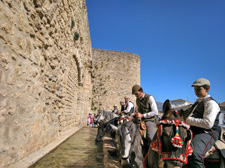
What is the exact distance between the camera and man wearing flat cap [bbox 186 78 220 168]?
2154mm

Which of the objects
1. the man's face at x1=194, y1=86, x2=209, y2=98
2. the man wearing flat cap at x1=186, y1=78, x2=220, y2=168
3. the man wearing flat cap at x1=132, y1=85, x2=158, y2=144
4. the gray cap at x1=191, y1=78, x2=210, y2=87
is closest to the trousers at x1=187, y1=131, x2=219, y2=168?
the man wearing flat cap at x1=186, y1=78, x2=220, y2=168

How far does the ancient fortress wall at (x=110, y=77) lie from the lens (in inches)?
890

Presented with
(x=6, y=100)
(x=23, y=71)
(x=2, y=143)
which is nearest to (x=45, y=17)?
(x=23, y=71)

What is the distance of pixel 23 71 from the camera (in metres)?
3.04

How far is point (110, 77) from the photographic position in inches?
926

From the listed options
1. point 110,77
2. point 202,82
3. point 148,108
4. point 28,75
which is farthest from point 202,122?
point 110,77

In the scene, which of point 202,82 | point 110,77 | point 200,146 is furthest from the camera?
point 110,77

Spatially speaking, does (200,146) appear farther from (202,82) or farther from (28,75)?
(28,75)

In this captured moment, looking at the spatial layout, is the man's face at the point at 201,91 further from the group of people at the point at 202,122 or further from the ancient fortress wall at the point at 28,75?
the ancient fortress wall at the point at 28,75

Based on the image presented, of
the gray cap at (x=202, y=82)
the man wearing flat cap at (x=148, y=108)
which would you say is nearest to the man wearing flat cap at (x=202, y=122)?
the gray cap at (x=202, y=82)

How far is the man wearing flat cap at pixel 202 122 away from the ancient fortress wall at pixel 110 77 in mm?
20119

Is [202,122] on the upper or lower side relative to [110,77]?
lower

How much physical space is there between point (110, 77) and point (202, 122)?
21.4 m

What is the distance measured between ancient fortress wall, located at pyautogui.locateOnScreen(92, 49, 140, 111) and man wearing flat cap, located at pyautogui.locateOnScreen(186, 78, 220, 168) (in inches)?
792
